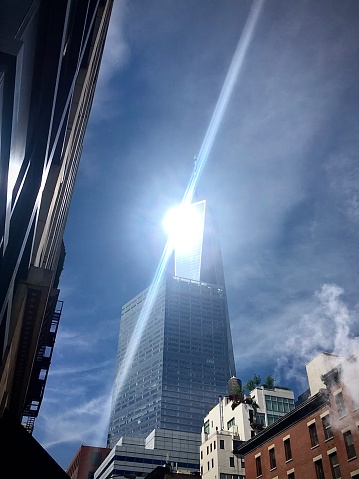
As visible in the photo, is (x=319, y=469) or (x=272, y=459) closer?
(x=319, y=469)

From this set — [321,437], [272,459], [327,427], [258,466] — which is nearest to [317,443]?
[321,437]

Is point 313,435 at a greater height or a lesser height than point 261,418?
lesser

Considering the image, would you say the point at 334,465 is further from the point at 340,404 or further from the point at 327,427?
the point at 340,404

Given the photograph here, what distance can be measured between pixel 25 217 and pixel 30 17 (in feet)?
7.65

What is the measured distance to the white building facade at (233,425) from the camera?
218 feet

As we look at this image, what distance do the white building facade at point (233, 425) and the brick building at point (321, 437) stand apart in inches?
1331

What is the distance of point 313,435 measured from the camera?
3072 centimetres

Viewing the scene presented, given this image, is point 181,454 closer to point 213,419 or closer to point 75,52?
point 213,419

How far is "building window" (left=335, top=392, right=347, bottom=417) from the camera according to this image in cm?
2803

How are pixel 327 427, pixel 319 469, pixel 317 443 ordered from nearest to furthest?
pixel 319 469 < pixel 327 427 < pixel 317 443

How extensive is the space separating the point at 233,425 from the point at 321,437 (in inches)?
1958

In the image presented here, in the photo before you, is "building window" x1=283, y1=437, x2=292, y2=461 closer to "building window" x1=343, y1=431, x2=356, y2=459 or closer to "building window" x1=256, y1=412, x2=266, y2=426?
"building window" x1=343, y1=431, x2=356, y2=459

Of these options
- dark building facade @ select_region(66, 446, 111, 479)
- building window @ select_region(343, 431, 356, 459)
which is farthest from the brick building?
dark building facade @ select_region(66, 446, 111, 479)

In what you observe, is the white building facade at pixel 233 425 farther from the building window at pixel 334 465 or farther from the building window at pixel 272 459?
the building window at pixel 334 465
